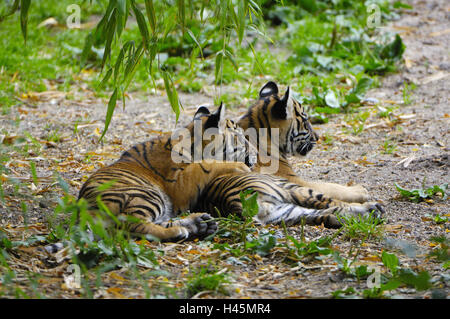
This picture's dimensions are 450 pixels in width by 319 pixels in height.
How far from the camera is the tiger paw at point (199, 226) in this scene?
417 cm

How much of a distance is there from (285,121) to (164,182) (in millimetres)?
1471

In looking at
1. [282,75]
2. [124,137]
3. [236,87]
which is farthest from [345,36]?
[124,137]

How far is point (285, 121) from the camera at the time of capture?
18.4 ft

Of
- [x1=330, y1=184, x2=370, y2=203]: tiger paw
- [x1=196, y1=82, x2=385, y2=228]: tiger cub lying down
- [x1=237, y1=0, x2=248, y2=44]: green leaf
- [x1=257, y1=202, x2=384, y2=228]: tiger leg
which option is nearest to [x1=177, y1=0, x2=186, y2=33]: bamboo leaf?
[x1=237, y1=0, x2=248, y2=44]: green leaf

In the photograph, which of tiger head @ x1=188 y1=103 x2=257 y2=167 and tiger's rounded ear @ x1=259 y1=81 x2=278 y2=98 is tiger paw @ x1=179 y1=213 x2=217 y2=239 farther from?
tiger's rounded ear @ x1=259 y1=81 x2=278 y2=98

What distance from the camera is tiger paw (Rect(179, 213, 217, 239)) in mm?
4171

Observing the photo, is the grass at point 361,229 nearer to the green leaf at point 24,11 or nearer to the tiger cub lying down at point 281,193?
the tiger cub lying down at point 281,193

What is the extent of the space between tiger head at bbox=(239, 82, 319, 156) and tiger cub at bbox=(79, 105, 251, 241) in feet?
1.21

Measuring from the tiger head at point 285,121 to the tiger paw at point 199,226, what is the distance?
63.4 inches

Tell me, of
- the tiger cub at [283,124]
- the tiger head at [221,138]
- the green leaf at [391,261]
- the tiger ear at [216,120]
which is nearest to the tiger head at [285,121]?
the tiger cub at [283,124]

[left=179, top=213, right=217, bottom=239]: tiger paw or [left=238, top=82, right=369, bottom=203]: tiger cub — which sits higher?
[left=238, top=82, right=369, bottom=203]: tiger cub

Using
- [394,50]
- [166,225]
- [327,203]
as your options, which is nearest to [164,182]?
[166,225]
